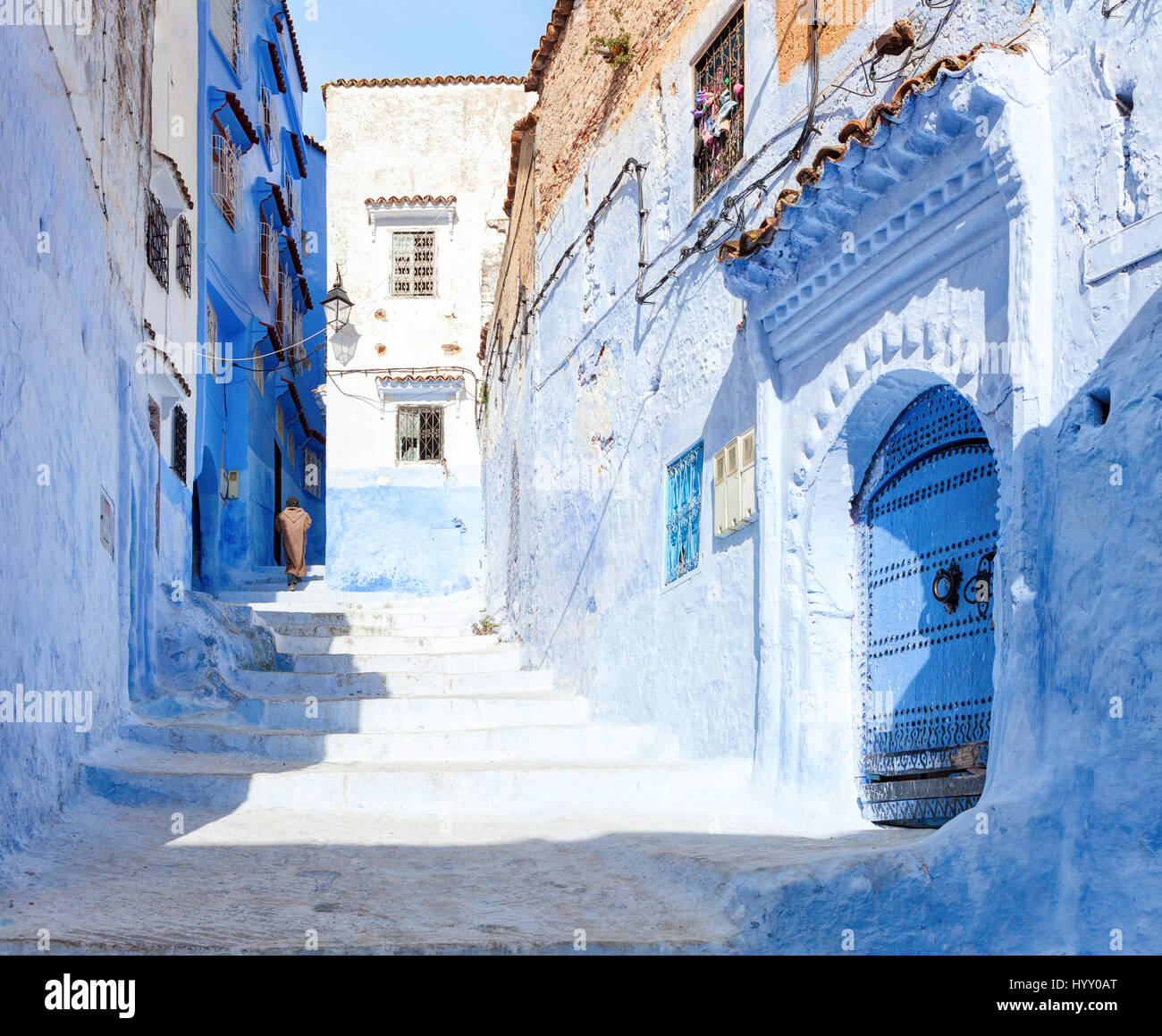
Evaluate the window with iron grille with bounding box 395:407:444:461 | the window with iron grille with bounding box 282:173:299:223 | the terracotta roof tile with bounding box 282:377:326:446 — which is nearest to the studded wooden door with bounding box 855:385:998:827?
the window with iron grille with bounding box 395:407:444:461

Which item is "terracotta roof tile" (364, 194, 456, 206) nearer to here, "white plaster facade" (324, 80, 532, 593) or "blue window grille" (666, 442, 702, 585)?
"white plaster facade" (324, 80, 532, 593)

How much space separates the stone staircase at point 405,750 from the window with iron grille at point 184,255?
146 inches

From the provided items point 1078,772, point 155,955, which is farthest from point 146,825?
point 1078,772

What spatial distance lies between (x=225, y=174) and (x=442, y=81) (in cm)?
532

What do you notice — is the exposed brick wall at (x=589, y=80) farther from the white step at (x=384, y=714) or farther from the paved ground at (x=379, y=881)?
the paved ground at (x=379, y=881)

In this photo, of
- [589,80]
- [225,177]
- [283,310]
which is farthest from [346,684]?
[283,310]

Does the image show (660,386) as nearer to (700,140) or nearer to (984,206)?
(700,140)

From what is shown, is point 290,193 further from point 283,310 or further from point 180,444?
point 180,444

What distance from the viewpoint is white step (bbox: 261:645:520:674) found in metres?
10.4

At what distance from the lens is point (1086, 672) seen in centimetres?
385

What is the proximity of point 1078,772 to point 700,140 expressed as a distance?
5111mm

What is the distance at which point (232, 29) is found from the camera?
55.5 feet

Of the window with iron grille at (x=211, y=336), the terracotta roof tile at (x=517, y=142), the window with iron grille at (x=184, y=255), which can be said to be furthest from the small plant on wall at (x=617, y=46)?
the window with iron grille at (x=211, y=336)

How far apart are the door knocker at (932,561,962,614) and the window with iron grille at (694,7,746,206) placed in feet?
9.79
